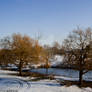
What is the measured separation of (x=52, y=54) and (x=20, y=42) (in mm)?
11609

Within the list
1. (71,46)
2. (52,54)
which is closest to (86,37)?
(71,46)

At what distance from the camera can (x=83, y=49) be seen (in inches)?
627

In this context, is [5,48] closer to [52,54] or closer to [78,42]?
[52,54]

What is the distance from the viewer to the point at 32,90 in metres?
12.7

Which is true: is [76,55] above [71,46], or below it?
below

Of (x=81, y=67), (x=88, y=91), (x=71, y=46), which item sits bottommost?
(x=88, y=91)

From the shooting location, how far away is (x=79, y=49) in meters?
16.0

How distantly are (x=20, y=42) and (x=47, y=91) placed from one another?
44.0ft

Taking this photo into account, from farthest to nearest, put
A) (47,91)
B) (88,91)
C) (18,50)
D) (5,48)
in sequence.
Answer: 1. (5,48)
2. (18,50)
3. (88,91)
4. (47,91)

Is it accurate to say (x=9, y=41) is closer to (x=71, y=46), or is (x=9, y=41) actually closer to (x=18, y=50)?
(x=18, y=50)

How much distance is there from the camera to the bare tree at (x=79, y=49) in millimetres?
15805

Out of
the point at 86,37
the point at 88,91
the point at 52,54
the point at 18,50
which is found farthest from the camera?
the point at 52,54

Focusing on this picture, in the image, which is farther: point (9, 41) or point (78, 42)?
point (9, 41)

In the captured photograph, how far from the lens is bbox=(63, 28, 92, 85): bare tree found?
15.8m
